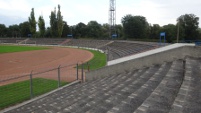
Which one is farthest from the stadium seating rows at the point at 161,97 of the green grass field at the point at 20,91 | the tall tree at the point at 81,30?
the tall tree at the point at 81,30

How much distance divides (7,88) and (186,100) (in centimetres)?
1285

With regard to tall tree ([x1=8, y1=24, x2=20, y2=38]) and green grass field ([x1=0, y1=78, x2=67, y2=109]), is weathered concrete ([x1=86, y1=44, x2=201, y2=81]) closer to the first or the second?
green grass field ([x1=0, y1=78, x2=67, y2=109])

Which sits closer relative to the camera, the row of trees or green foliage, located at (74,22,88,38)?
the row of trees

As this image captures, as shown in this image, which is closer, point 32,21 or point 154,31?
point 154,31

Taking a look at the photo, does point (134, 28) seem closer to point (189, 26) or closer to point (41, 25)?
point (189, 26)

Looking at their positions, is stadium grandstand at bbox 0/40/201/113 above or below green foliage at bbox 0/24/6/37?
below

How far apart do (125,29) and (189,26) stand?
22.4 meters

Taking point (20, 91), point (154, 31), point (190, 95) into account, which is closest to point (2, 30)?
point (154, 31)

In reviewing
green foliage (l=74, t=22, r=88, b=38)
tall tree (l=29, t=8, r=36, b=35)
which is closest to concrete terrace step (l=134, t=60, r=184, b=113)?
tall tree (l=29, t=8, r=36, b=35)

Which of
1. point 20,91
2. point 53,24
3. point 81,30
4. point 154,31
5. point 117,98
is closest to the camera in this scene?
point 117,98

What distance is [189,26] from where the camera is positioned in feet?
191

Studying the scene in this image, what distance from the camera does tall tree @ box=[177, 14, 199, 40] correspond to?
56.5 metres

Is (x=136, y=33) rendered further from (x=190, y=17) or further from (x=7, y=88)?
(x=7, y=88)

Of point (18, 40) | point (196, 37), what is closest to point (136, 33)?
point (196, 37)
